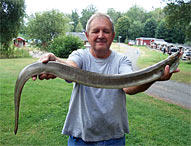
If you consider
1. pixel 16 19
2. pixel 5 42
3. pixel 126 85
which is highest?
pixel 16 19

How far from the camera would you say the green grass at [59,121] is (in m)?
4.26

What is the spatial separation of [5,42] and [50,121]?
2231cm

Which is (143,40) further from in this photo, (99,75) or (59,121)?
(99,75)

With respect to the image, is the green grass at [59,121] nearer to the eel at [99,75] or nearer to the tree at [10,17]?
the eel at [99,75]

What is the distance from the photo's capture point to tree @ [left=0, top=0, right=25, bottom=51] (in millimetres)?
20625

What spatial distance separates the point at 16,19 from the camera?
22.1 meters

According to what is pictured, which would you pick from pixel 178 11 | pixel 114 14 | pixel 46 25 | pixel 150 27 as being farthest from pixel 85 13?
pixel 178 11

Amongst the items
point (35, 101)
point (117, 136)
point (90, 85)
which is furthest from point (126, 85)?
point (35, 101)

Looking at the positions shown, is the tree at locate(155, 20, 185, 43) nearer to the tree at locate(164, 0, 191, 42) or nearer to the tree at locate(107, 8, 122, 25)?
the tree at locate(107, 8, 122, 25)

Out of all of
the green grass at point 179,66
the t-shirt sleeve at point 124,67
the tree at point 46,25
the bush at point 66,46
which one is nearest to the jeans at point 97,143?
the t-shirt sleeve at point 124,67

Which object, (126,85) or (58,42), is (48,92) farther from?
(58,42)

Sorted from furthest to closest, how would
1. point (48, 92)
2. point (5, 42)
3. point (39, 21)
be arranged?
point (39, 21) < point (5, 42) < point (48, 92)

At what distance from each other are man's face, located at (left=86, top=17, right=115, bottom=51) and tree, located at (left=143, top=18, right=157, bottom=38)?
76.8 metres

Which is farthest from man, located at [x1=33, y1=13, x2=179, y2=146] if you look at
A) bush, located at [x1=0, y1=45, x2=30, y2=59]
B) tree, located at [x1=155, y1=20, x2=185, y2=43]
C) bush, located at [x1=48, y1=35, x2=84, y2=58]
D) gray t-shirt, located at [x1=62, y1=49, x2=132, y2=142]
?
tree, located at [x1=155, y1=20, x2=185, y2=43]
